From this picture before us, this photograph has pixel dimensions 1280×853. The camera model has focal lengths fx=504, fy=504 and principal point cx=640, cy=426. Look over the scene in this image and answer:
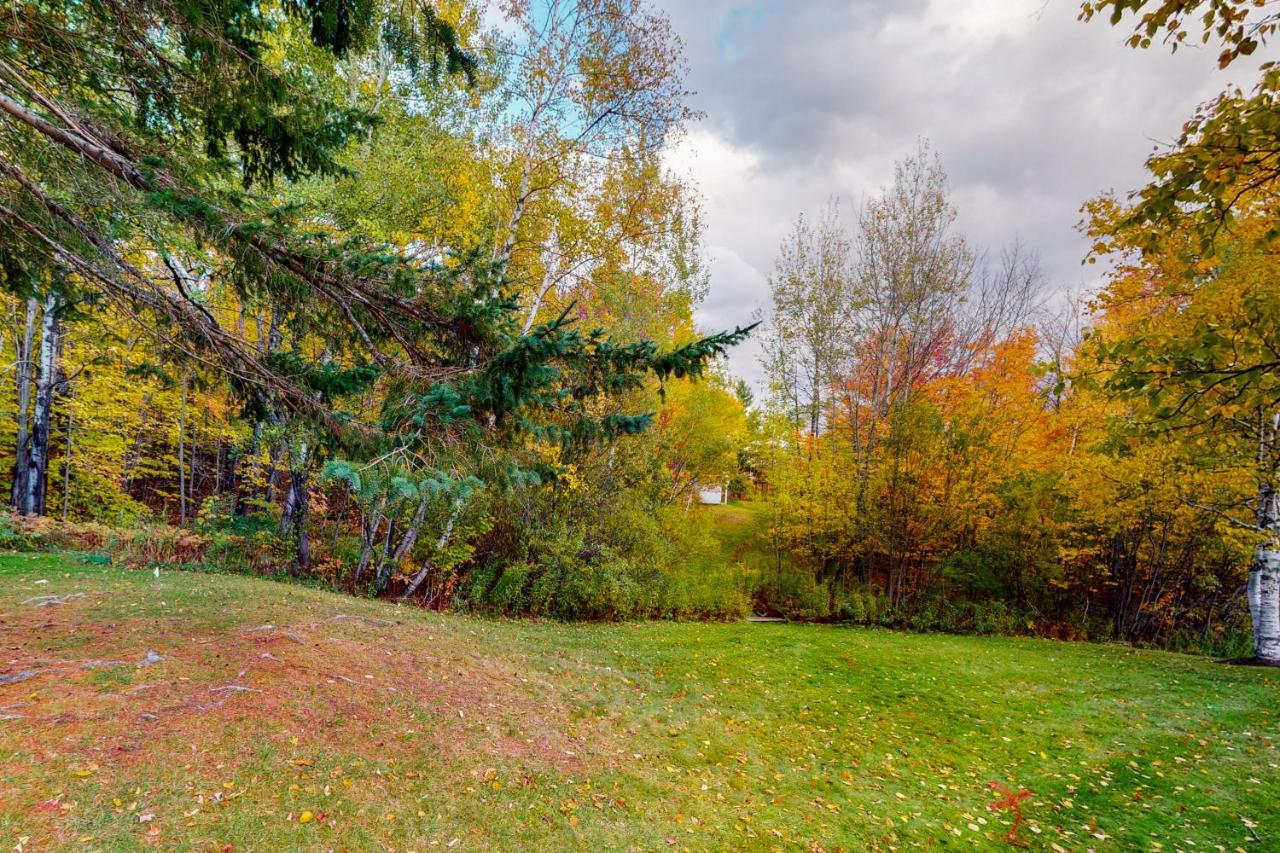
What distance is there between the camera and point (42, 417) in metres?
9.08

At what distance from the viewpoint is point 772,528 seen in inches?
556

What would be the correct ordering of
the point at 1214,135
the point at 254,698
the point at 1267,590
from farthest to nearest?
the point at 1267,590
the point at 254,698
the point at 1214,135

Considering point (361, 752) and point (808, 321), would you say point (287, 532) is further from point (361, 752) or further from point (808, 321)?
point (808, 321)

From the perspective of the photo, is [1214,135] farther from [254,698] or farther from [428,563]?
[428,563]

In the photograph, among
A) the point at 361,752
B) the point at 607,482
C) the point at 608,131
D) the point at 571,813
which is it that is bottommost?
the point at 571,813

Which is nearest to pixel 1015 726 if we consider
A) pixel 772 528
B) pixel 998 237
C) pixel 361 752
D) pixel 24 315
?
pixel 361 752

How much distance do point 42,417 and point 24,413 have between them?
635 millimetres

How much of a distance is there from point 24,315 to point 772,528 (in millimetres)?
17046

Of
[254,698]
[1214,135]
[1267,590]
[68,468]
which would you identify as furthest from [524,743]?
[68,468]

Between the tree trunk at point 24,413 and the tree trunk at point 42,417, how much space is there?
120 millimetres

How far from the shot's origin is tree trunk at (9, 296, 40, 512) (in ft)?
30.9

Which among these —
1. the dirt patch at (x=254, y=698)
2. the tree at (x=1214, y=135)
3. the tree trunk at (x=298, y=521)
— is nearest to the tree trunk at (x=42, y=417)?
the tree trunk at (x=298, y=521)

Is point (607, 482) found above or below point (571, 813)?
above

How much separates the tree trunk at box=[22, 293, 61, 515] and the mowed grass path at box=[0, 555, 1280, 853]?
→ 11.0 feet
